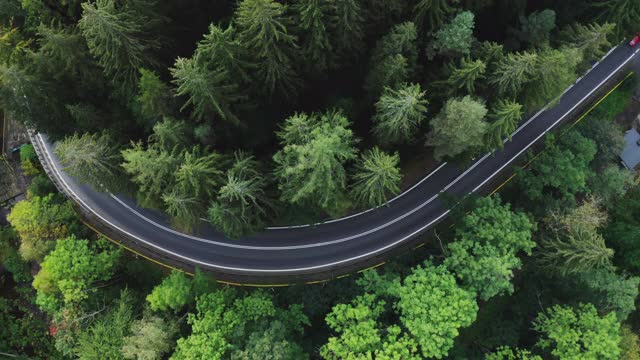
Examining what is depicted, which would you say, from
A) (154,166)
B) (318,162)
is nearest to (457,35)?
(318,162)

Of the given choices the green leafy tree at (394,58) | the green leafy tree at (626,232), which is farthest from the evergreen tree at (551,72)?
the green leafy tree at (626,232)

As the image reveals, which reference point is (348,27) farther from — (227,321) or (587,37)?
(227,321)

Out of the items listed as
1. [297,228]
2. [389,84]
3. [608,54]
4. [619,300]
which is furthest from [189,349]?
[608,54]

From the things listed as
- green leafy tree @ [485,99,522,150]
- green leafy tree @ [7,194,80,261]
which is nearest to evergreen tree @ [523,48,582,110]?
green leafy tree @ [485,99,522,150]

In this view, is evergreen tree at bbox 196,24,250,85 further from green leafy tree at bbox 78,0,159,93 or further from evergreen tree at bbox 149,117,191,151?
green leafy tree at bbox 78,0,159,93

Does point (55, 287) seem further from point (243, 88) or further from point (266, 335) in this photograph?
point (243, 88)

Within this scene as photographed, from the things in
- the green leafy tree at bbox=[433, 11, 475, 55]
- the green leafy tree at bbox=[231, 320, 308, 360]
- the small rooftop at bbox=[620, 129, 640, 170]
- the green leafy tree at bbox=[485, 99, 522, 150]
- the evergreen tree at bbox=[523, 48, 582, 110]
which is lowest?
the green leafy tree at bbox=[231, 320, 308, 360]

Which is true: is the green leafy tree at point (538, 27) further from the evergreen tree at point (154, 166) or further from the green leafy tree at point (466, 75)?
the evergreen tree at point (154, 166)
